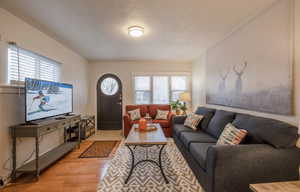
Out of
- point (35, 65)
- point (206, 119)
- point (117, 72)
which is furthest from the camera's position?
point (117, 72)

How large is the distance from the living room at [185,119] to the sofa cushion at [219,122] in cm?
2

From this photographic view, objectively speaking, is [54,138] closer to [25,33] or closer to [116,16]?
[25,33]

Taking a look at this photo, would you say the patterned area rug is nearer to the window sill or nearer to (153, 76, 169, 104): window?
the window sill

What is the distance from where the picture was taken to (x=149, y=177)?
94.3 inches

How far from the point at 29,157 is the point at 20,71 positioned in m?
1.43

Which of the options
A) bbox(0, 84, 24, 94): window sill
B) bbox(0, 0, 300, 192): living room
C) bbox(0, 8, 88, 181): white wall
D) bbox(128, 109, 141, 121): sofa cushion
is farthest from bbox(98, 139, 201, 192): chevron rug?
bbox(0, 84, 24, 94): window sill

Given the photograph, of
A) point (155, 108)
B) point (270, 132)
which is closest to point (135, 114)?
point (155, 108)

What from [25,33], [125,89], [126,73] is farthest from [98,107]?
[25,33]

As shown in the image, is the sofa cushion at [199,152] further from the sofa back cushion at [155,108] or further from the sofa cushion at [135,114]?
the sofa back cushion at [155,108]

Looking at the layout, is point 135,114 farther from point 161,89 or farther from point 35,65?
point 35,65

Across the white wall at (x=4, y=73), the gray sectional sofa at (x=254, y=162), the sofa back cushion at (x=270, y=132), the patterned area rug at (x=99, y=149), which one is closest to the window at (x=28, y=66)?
the white wall at (x=4, y=73)

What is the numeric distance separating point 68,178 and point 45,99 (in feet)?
4.47

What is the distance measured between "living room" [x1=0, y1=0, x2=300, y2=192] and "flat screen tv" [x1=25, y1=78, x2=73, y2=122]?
0.09 feet

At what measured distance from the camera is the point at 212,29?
3.09 m
